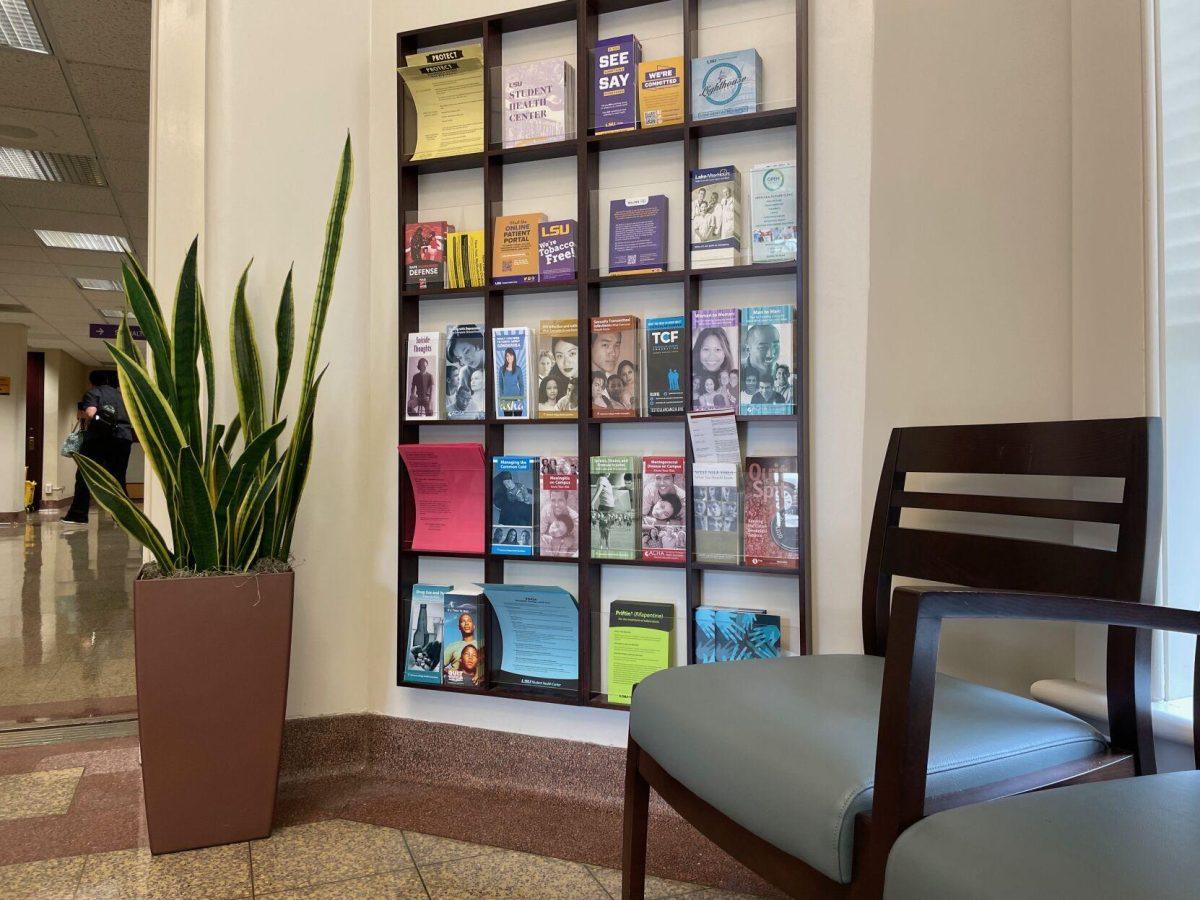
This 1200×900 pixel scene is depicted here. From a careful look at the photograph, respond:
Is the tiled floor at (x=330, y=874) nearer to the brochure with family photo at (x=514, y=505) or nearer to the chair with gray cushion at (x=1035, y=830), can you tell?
the brochure with family photo at (x=514, y=505)

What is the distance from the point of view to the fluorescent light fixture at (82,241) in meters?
8.00

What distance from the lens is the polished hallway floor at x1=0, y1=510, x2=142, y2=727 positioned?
2.88 meters

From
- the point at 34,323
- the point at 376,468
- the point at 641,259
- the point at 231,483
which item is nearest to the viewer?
the point at 231,483

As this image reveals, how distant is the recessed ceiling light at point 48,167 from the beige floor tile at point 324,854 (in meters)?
5.64

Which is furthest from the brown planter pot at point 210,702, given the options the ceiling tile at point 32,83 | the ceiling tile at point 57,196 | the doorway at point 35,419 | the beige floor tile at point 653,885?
the doorway at point 35,419

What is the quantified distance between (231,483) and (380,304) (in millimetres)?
775

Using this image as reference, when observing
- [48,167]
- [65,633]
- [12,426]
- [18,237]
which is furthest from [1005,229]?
[12,426]

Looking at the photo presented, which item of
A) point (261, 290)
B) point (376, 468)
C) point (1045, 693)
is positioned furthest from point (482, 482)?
point (1045, 693)

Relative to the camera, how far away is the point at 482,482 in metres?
2.33

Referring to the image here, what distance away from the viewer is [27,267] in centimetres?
929

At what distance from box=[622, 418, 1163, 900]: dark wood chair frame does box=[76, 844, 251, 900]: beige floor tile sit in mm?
919

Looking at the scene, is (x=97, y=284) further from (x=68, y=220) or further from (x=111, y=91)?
(x=111, y=91)

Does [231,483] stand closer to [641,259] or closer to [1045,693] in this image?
[641,259]

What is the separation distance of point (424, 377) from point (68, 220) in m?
6.90
